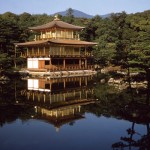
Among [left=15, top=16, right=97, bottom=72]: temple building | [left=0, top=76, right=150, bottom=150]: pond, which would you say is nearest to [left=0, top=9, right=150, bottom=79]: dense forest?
[left=15, top=16, right=97, bottom=72]: temple building

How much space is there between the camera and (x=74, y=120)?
1939cm

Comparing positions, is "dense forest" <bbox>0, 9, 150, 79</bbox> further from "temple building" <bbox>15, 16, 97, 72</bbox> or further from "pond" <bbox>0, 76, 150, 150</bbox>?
"pond" <bbox>0, 76, 150, 150</bbox>

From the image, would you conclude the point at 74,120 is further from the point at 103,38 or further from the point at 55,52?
the point at 103,38

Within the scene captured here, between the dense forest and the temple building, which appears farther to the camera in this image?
the temple building

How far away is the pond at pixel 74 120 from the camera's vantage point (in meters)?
14.8

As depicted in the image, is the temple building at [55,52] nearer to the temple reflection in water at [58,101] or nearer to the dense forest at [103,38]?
the dense forest at [103,38]

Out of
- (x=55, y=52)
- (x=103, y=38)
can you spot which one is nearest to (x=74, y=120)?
(x=55, y=52)

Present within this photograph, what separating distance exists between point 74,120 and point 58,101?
6728mm

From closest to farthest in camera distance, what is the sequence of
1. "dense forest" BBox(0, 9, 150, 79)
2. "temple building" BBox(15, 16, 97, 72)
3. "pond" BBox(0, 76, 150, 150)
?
"pond" BBox(0, 76, 150, 150), "dense forest" BBox(0, 9, 150, 79), "temple building" BBox(15, 16, 97, 72)

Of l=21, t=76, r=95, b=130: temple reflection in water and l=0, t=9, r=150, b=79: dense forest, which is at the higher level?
l=0, t=9, r=150, b=79: dense forest

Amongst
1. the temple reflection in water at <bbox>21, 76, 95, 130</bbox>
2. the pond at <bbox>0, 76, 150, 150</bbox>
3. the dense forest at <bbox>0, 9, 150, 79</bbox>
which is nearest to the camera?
the pond at <bbox>0, 76, 150, 150</bbox>

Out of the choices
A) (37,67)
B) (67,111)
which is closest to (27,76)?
(37,67)

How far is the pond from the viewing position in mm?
14773

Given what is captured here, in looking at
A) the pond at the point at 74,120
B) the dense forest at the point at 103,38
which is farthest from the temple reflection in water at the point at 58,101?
the dense forest at the point at 103,38
